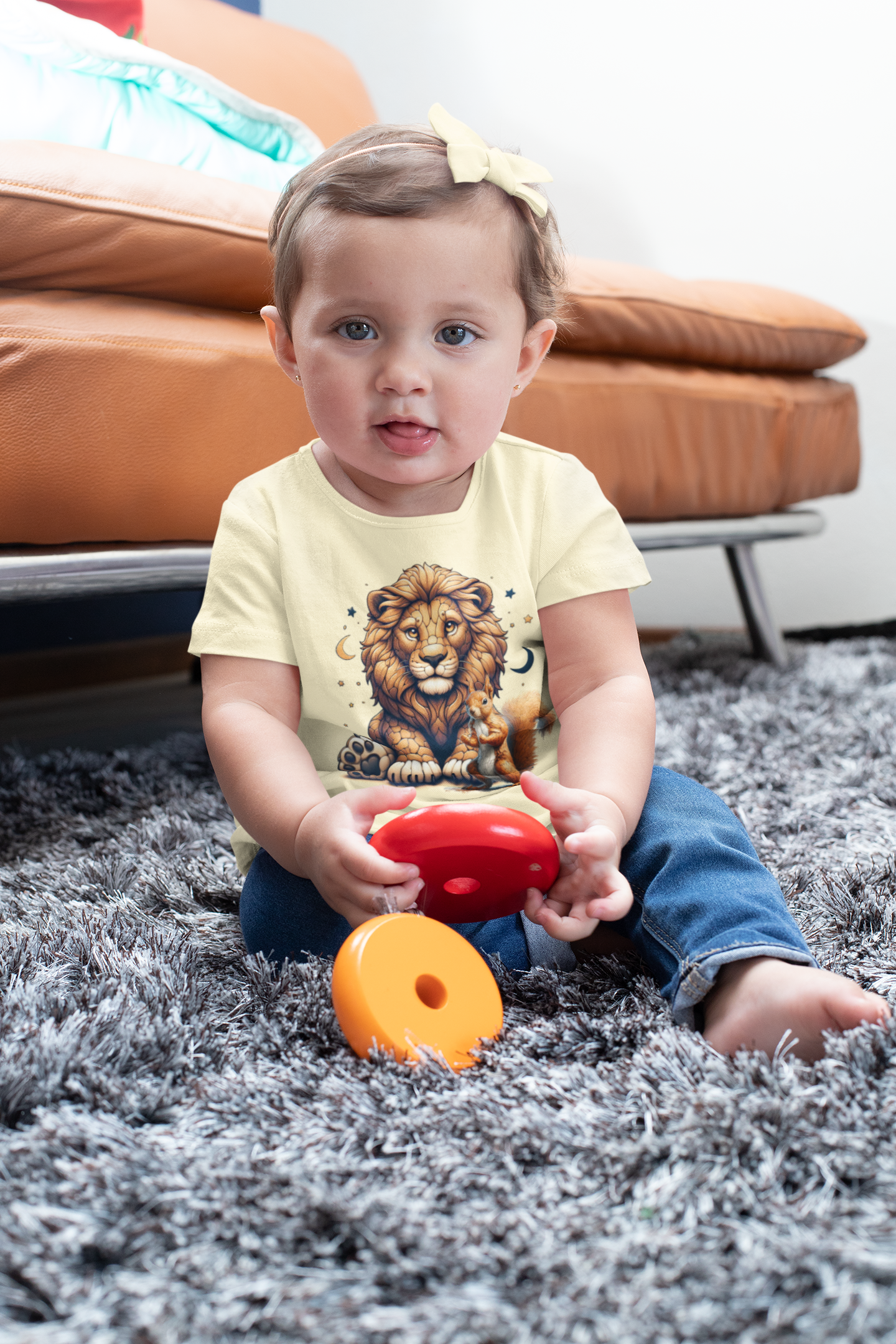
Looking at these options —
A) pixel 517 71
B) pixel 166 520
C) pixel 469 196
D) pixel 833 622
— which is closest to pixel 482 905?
pixel 469 196

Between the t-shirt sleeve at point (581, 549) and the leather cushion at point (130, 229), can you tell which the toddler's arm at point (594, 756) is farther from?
the leather cushion at point (130, 229)

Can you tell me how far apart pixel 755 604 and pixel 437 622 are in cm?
108

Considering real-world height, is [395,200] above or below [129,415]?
above

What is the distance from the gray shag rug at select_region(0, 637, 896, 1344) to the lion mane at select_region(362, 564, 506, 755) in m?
0.16

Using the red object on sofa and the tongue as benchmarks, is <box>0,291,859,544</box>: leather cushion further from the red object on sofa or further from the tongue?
the red object on sofa

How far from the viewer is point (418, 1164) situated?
38 cm

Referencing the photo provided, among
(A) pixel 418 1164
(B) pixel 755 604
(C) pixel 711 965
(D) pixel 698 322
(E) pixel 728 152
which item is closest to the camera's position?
(A) pixel 418 1164

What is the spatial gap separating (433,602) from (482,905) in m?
0.20

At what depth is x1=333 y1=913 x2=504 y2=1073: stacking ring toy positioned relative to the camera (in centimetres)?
46

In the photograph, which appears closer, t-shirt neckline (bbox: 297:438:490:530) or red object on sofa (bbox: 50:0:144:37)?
t-shirt neckline (bbox: 297:438:490:530)

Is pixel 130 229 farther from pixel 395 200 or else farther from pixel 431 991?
pixel 431 991

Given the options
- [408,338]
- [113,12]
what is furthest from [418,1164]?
Answer: [113,12]

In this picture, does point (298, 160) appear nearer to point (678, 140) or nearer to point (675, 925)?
point (678, 140)

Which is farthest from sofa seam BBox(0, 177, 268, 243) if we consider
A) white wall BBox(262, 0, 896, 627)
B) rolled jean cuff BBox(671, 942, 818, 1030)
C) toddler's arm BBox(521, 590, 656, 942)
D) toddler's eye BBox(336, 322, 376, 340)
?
white wall BBox(262, 0, 896, 627)
